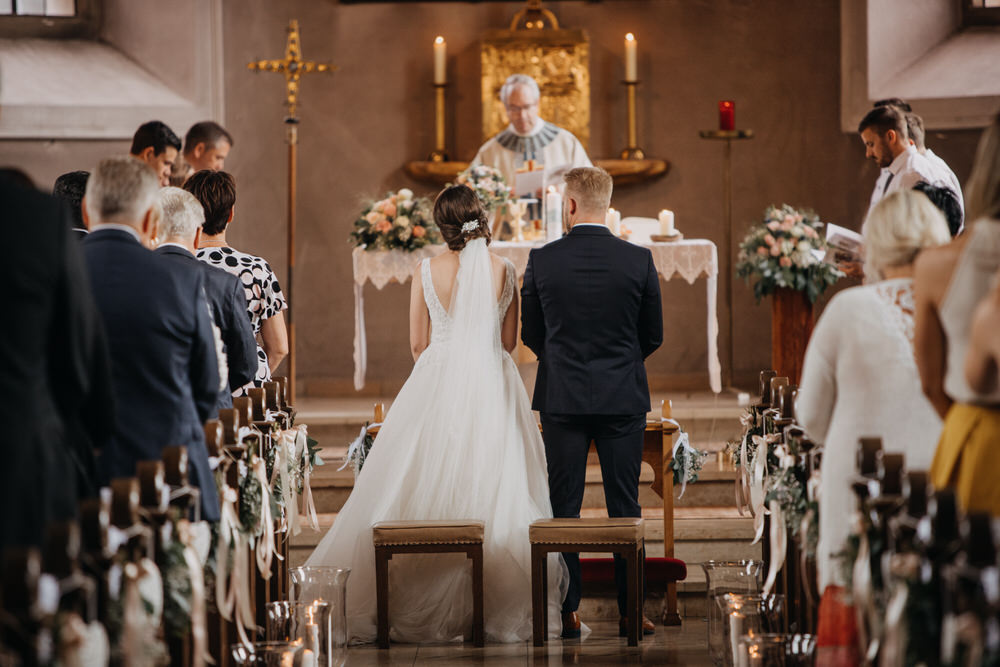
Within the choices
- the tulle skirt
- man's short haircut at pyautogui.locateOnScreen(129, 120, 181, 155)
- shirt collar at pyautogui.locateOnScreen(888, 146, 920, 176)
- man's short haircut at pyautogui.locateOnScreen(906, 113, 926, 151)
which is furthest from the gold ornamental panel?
the tulle skirt

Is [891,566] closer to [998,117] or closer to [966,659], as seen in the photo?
[966,659]

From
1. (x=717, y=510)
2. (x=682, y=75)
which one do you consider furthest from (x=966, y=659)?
(x=682, y=75)

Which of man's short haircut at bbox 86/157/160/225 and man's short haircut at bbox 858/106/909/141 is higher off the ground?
man's short haircut at bbox 858/106/909/141

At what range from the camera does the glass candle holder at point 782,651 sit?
3.70 m

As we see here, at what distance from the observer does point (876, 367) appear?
10.9 ft

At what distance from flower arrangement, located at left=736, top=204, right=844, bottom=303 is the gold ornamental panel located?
97.9 inches

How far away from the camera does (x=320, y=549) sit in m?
5.25

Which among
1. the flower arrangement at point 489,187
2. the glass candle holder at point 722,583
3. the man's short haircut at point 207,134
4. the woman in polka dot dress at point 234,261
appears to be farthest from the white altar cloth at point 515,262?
the glass candle holder at point 722,583

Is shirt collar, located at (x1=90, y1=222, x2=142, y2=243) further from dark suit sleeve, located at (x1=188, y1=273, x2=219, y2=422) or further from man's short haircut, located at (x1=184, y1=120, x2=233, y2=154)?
man's short haircut, located at (x1=184, y1=120, x2=233, y2=154)

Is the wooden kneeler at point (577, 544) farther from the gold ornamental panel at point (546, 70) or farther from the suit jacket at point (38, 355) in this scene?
the gold ornamental panel at point (546, 70)

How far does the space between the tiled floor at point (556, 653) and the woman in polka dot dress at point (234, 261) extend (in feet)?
3.86

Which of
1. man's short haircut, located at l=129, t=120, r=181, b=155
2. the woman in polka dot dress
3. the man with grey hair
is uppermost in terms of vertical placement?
the man with grey hair

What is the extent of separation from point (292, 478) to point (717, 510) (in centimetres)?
250

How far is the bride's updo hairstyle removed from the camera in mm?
5246
